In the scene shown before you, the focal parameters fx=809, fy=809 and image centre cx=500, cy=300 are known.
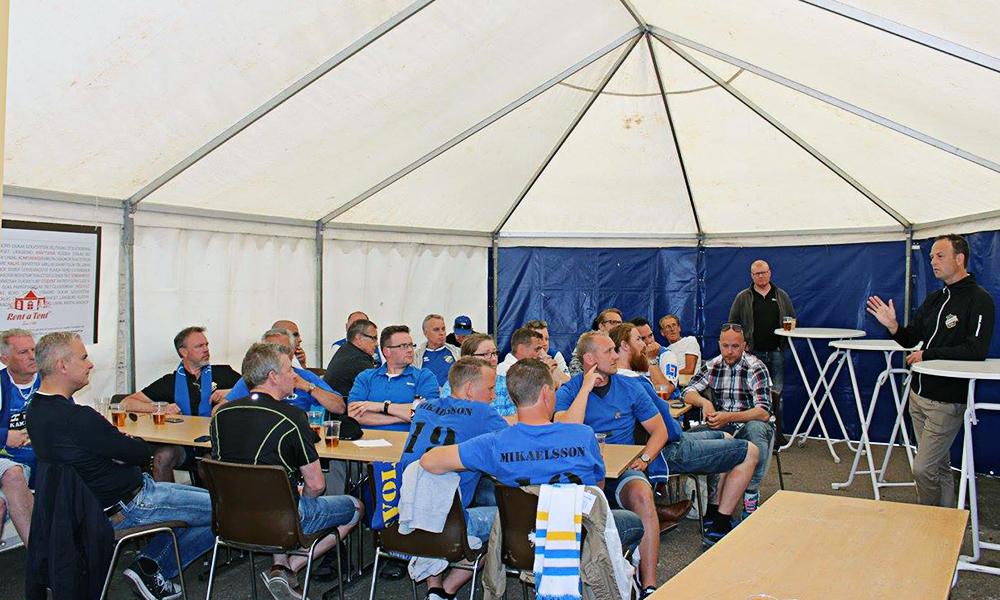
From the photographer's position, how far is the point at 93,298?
5160mm

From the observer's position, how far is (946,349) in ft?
15.7

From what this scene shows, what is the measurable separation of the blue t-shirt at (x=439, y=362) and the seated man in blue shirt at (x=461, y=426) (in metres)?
2.76

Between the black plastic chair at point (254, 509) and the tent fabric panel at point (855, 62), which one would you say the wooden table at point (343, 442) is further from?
the tent fabric panel at point (855, 62)

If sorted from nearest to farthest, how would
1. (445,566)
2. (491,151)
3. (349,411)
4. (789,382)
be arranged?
1. (445,566)
2. (349,411)
3. (491,151)
4. (789,382)

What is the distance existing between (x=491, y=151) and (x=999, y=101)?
155 inches

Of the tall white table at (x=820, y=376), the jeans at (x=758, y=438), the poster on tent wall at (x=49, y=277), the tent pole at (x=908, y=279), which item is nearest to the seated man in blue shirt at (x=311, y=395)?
the poster on tent wall at (x=49, y=277)

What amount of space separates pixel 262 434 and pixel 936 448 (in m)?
3.86

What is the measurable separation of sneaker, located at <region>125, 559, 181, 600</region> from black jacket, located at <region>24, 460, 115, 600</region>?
0.54m

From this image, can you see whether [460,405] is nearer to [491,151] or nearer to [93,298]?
[93,298]

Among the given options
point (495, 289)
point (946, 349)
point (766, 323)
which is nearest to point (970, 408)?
point (946, 349)

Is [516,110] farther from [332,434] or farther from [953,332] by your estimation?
[953,332]

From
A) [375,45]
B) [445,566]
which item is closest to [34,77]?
[375,45]

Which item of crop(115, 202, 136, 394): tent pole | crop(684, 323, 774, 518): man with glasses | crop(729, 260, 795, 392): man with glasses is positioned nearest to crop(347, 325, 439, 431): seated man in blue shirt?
crop(115, 202, 136, 394): tent pole

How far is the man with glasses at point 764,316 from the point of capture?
8.04 metres
